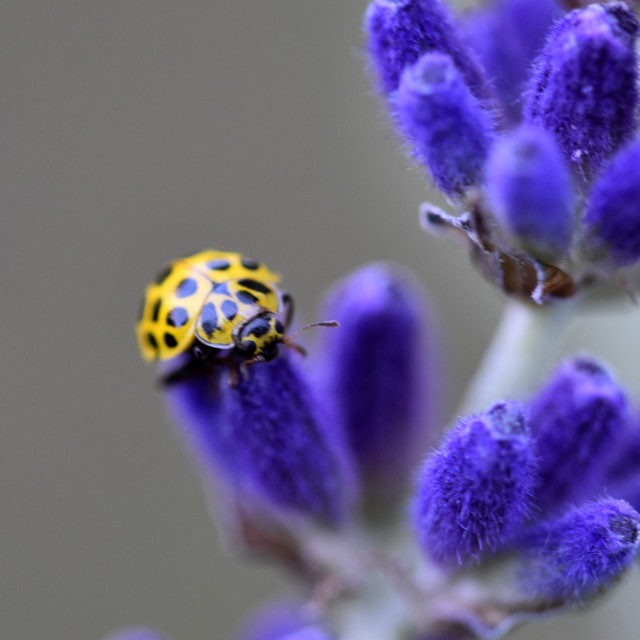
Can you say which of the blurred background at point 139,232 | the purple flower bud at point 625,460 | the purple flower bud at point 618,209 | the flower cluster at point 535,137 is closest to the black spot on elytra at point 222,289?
the flower cluster at point 535,137

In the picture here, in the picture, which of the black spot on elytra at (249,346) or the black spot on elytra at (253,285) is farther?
the black spot on elytra at (253,285)

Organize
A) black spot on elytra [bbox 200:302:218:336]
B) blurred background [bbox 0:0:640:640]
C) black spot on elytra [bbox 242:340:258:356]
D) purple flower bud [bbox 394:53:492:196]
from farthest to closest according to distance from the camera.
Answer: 1. blurred background [bbox 0:0:640:640]
2. black spot on elytra [bbox 200:302:218:336]
3. black spot on elytra [bbox 242:340:258:356]
4. purple flower bud [bbox 394:53:492:196]

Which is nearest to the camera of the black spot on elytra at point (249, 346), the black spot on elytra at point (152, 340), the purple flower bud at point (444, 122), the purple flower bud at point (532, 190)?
the purple flower bud at point (532, 190)

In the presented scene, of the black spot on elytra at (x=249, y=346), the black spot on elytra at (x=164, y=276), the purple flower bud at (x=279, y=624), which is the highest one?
the black spot on elytra at (x=164, y=276)

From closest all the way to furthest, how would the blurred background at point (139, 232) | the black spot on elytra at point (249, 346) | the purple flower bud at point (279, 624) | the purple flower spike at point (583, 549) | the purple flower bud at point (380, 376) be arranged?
the purple flower spike at point (583, 549) → the black spot on elytra at point (249, 346) → the purple flower bud at point (380, 376) → the purple flower bud at point (279, 624) → the blurred background at point (139, 232)

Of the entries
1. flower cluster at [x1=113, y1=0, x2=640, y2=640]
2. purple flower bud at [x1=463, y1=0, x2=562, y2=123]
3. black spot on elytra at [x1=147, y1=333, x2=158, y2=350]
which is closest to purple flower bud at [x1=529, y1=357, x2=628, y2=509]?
flower cluster at [x1=113, y1=0, x2=640, y2=640]

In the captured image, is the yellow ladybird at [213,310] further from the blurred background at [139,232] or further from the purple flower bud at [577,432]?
the blurred background at [139,232]

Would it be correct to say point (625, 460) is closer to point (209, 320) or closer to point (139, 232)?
point (209, 320)

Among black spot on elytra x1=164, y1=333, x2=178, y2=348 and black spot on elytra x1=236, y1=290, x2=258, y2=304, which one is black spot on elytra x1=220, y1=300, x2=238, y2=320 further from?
black spot on elytra x1=164, y1=333, x2=178, y2=348
